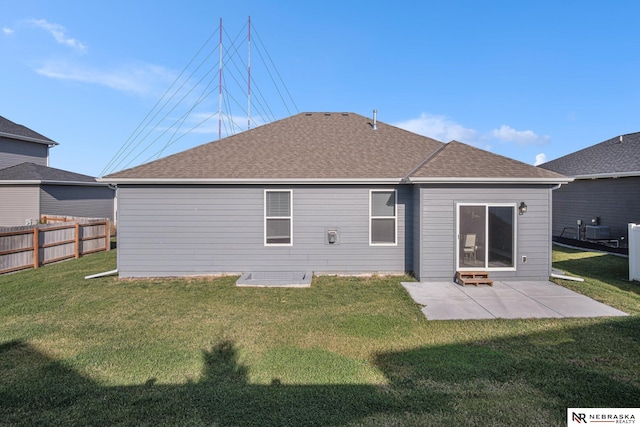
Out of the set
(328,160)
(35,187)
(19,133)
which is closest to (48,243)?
(35,187)

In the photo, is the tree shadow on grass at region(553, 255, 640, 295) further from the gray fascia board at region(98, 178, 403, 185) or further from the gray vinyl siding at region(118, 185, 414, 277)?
the gray fascia board at region(98, 178, 403, 185)

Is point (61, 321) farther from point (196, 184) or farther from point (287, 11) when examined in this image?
point (287, 11)

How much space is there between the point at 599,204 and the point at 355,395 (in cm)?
1582

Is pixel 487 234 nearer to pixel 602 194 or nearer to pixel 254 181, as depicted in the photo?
pixel 254 181

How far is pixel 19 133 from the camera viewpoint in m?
20.6

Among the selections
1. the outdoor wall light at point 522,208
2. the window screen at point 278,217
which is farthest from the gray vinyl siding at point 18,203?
the outdoor wall light at point 522,208

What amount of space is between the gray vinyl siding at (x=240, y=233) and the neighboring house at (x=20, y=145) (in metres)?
18.4

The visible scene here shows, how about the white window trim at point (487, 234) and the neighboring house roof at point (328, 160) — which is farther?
the neighboring house roof at point (328, 160)

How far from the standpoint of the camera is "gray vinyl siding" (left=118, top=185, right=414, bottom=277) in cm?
873

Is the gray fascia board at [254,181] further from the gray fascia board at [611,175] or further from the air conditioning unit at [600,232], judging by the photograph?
the air conditioning unit at [600,232]

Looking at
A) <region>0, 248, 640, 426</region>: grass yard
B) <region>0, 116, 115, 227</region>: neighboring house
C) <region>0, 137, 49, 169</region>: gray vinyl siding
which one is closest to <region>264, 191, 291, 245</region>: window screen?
<region>0, 248, 640, 426</region>: grass yard

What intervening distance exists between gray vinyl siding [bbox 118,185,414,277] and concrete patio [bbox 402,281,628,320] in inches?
69.7

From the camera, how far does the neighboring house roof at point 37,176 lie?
52.1ft

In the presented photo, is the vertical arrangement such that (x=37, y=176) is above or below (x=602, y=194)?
above
